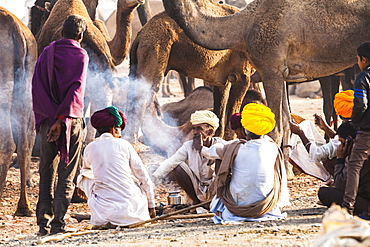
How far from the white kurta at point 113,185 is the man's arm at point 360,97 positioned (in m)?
1.79

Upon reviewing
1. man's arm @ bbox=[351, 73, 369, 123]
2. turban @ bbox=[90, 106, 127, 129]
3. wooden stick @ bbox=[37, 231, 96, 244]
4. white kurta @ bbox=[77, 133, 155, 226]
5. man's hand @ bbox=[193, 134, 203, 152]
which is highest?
man's arm @ bbox=[351, 73, 369, 123]

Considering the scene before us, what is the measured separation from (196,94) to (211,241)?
8.29 meters

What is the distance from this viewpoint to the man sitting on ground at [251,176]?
5.62 m

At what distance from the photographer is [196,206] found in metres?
6.12

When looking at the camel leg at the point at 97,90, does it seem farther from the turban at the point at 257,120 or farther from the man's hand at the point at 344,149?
the man's hand at the point at 344,149

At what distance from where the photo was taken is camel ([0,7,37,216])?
285 inches

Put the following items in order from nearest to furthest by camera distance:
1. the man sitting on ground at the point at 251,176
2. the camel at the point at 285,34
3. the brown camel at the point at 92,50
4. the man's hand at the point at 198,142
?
the man sitting on ground at the point at 251,176, the man's hand at the point at 198,142, the brown camel at the point at 92,50, the camel at the point at 285,34

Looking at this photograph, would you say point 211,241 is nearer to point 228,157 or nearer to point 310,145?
point 228,157

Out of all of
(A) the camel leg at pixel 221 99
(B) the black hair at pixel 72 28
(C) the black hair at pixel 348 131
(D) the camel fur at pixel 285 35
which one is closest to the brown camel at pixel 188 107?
(A) the camel leg at pixel 221 99

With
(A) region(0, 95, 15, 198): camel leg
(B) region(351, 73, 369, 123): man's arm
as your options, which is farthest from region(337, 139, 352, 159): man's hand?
(A) region(0, 95, 15, 198): camel leg

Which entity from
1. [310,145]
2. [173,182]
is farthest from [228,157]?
[173,182]

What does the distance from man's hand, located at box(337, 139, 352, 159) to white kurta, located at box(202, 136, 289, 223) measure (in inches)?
23.7

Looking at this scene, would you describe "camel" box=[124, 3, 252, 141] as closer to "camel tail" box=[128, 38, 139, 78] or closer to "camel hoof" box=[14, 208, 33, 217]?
"camel tail" box=[128, 38, 139, 78]

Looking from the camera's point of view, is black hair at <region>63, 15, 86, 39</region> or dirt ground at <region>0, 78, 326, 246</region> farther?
black hair at <region>63, 15, 86, 39</region>
